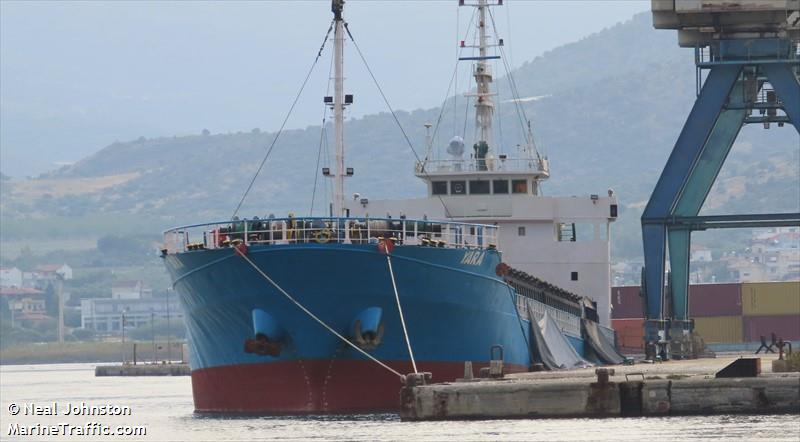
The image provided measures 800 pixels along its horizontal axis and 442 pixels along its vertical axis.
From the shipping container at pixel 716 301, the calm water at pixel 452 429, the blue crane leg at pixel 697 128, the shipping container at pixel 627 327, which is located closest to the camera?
the calm water at pixel 452 429

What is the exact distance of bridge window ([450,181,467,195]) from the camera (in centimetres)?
5784

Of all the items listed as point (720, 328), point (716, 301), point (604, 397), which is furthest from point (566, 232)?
point (716, 301)

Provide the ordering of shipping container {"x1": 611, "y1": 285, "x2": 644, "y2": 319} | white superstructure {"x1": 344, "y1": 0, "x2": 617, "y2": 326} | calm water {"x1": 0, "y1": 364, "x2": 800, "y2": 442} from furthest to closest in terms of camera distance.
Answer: shipping container {"x1": 611, "y1": 285, "x2": 644, "y2": 319} → white superstructure {"x1": 344, "y1": 0, "x2": 617, "y2": 326} → calm water {"x1": 0, "y1": 364, "x2": 800, "y2": 442}

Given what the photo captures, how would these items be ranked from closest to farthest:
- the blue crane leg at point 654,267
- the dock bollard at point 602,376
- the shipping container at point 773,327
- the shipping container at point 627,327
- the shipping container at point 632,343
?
the dock bollard at point 602,376, the blue crane leg at point 654,267, the shipping container at point 632,343, the shipping container at point 627,327, the shipping container at point 773,327

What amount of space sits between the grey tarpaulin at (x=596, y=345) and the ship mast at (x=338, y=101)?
14.9m

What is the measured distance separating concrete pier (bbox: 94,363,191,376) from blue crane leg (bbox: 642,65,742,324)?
67379mm

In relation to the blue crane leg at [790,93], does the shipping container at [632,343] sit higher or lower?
lower

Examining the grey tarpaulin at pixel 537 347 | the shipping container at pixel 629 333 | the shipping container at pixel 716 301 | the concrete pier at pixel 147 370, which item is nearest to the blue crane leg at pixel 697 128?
the grey tarpaulin at pixel 537 347

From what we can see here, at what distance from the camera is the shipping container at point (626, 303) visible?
101 metres

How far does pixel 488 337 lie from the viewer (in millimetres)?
44969

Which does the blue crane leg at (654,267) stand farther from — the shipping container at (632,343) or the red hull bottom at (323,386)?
the red hull bottom at (323,386)

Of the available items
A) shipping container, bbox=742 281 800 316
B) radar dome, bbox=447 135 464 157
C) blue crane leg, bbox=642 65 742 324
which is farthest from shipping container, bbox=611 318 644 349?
shipping container, bbox=742 281 800 316

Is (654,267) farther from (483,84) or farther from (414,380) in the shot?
(414,380)

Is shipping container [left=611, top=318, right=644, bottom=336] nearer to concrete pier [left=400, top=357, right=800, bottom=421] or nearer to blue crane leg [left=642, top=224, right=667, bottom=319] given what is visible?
blue crane leg [left=642, top=224, right=667, bottom=319]
